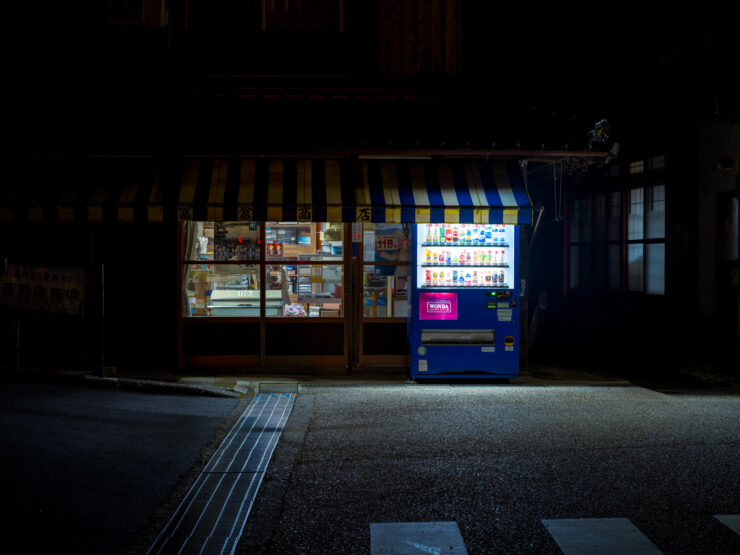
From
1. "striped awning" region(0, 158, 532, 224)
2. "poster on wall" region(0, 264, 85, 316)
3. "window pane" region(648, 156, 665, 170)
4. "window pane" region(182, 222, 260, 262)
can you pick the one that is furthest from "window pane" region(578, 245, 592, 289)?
"poster on wall" region(0, 264, 85, 316)

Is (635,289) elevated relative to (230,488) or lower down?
elevated

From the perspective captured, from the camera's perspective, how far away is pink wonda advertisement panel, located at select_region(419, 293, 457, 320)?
376 inches

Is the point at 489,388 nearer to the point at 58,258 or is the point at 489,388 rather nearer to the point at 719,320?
the point at 719,320

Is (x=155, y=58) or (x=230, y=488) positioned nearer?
(x=230, y=488)

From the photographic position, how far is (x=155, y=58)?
11039mm

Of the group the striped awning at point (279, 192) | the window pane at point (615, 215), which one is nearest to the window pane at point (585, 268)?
the window pane at point (615, 215)

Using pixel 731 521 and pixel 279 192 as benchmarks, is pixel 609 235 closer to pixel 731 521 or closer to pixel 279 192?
pixel 279 192

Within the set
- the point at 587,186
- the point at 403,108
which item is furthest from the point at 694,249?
the point at 403,108

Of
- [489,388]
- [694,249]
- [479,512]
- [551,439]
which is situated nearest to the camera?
[479,512]

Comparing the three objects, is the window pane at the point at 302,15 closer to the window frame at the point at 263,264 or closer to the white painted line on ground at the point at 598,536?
the window frame at the point at 263,264

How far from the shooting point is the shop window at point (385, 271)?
33.6 feet

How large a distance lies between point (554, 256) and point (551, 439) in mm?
9334

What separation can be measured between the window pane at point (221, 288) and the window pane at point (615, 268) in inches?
305

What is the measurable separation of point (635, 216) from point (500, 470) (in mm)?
8597
